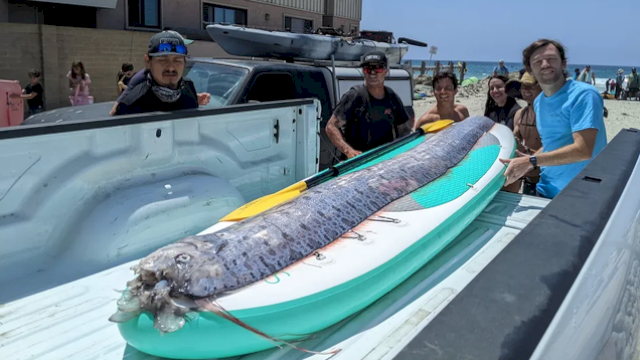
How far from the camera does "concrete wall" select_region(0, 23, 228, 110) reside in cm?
1305

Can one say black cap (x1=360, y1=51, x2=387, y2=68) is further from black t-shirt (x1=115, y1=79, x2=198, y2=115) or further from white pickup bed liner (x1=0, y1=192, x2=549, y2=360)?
white pickup bed liner (x1=0, y1=192, x2=549, y2=360)

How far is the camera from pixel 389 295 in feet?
8.97

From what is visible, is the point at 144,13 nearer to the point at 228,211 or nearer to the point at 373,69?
the point at 373,69

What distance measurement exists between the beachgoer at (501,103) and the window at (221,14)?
1481cm

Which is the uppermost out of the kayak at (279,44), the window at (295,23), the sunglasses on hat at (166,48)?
the window at (295,23)

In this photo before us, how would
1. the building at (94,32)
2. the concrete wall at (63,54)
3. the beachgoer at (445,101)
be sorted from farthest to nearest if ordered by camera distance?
the building at (94,32) → the concrete wall at (63,54) → the beachgoer at (445,101)

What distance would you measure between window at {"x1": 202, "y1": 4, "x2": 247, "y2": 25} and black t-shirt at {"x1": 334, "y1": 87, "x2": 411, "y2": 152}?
15253 millimetres

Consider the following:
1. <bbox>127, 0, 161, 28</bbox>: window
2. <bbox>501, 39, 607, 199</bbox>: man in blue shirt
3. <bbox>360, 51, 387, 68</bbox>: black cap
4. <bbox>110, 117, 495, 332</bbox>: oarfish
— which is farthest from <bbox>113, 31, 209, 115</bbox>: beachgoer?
<bbox>127, 0, 161, 28</bbox>: window

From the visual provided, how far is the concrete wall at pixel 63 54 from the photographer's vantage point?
42.8 ft

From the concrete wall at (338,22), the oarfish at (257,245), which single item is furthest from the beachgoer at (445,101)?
the concrete wall at (338,22)

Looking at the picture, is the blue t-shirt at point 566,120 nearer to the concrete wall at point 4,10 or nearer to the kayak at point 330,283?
the kayak at point 330,283

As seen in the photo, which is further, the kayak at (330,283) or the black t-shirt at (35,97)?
the black t-shirt at (35,97)

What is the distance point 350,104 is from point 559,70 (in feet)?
6.22

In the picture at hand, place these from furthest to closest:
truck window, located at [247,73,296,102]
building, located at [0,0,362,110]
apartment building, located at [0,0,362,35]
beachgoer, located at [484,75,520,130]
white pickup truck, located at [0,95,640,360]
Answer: apartment building, located at [0,0,362,35] → building, located at [0,0,362,110] → truck window, located at [247,73,296,102] → beachgoer, located at [484,75,520,130] → white pickup truck, located at [0,95,640,360]
